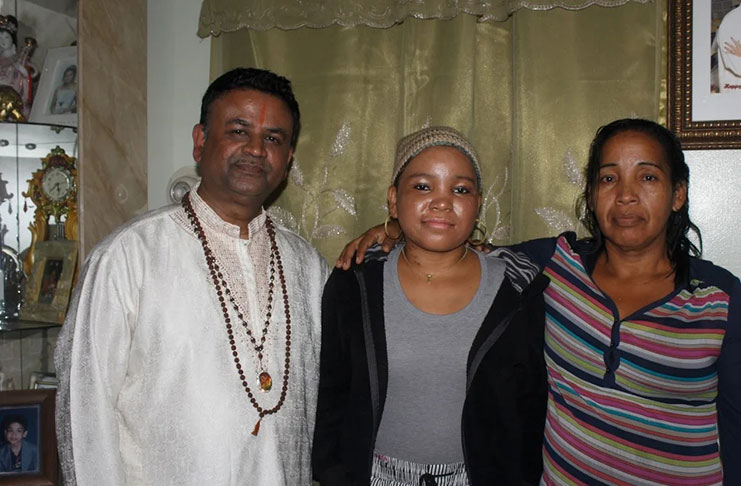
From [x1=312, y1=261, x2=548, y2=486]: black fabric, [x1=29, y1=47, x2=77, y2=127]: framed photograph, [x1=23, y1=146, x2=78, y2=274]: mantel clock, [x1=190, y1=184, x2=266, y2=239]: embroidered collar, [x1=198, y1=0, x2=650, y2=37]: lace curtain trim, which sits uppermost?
[x1=198, y1=0, x2=650, y2=37]: lace curtain trim

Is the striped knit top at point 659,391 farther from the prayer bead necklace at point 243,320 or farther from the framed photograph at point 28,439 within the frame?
the framed photograph at point 28,439

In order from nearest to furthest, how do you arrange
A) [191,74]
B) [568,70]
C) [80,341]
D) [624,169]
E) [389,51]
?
[80,341]
[624,169]
[568,70]
[389,51]
[191,74]

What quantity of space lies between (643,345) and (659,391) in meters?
0.12

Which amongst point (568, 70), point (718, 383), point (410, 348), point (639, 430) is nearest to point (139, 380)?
point (410, 348)

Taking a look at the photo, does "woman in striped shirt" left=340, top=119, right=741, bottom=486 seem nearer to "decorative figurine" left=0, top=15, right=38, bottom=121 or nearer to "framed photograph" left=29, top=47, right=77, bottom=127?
"framed photograph" left=29, top=47, right=77, bottom=127

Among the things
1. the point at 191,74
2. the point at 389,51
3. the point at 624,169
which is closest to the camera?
the point at 624,169

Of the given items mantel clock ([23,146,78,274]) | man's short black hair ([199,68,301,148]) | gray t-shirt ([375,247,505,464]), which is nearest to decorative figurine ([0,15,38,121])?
mantel clock ([23,146,78,274])

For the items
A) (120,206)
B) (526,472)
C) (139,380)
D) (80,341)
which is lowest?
(526,472)

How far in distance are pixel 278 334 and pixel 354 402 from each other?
0.28m

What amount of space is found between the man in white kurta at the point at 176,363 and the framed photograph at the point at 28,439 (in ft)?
2.19

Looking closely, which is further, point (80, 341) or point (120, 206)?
point (120, 206)

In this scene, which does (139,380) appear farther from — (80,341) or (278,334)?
(278,334)

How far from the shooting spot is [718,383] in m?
1.55

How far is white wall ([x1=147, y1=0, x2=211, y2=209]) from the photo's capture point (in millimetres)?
2578
